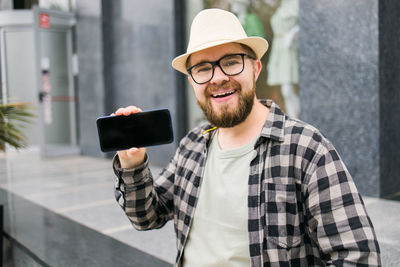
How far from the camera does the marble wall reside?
3967mm

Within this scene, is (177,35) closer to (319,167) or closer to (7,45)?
(319,167)

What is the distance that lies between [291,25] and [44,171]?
464 centimetres

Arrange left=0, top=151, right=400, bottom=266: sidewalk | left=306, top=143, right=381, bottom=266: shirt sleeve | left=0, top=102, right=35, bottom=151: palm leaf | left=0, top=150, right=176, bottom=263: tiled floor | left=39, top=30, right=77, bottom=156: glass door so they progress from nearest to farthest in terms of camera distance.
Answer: left=306, top=143, right=381, bottom=266: shirt sleeve < left=0, top=151, right=400, bottom=266: sidewalk < left=0, top=150, right=176, bottom=263: tiled floor < left=0, top=102, right=35, bottom=151: palm leaf < left=39, top=30, right=77, bottom=156: glass door

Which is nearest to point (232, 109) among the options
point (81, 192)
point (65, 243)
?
point (65, 243)

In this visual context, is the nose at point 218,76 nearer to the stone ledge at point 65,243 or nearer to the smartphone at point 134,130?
the smartphone at point 134,130

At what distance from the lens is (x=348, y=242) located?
47.6 inches

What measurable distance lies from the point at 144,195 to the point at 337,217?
0.77 metres

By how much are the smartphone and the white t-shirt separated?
9.0 inches

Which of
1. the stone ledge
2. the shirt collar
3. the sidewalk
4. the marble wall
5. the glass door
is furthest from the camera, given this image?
the glass door

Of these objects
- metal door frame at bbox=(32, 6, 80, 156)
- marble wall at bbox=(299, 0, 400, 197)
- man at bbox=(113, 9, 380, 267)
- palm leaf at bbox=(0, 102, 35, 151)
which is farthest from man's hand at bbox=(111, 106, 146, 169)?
metal door frame at bbox=(32, 6, 80, 156)

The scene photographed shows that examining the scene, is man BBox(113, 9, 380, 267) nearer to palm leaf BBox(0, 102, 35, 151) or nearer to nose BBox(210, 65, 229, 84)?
nose BBox(210, 65, 229, 84)

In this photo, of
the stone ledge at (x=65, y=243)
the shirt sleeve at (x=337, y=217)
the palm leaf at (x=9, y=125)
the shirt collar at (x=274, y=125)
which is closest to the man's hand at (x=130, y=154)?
the shirt collar at (x=274, y=125)

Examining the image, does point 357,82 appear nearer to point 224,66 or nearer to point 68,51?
point 224,66

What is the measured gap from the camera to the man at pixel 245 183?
1.26 meters
